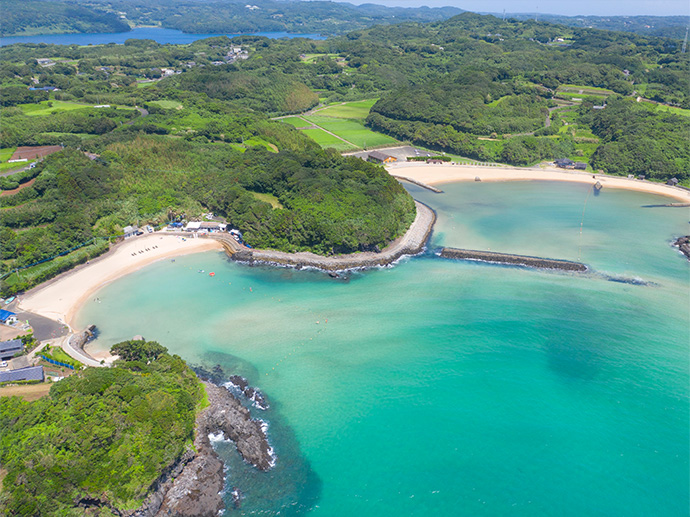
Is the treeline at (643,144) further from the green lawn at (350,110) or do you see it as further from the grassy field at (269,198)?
the grassy field at (269,198)

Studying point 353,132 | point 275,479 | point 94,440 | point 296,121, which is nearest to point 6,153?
point 296,121

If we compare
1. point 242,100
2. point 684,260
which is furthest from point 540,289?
point 242,100

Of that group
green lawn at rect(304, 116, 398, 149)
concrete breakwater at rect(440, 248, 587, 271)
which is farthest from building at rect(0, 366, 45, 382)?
green lawn at rect(304, 116, 398, 149)

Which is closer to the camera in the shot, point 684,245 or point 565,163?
point 684,245

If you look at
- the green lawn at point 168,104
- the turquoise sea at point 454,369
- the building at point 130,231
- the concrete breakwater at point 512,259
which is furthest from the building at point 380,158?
the building at point 130,231

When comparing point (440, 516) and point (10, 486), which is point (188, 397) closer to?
point (10, 486)

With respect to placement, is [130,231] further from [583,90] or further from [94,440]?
[583,90]
